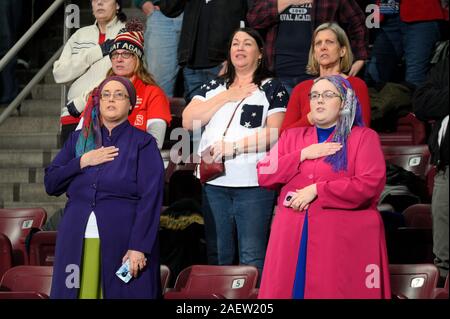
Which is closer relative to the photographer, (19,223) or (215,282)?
(215,282)

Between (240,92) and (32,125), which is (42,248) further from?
(32,125)

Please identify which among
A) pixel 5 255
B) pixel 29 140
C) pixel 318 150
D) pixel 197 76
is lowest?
pixel 5 255

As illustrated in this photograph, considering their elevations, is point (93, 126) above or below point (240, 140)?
above

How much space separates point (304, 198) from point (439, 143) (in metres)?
0.84

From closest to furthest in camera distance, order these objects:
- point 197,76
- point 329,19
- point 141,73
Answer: point 141,73 → point 329,19 → point 197,76

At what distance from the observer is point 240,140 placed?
21.8 ft

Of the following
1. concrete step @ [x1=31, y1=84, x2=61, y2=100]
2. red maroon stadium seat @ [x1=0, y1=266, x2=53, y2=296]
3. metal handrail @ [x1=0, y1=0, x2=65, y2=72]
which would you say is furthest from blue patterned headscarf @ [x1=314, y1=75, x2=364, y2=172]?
concrete step @ [x1=31, y1=84, x2=61, y2=100]

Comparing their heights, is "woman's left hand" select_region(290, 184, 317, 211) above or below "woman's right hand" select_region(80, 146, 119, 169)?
below

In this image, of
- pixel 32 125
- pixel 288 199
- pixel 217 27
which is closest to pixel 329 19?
pixel 217 27

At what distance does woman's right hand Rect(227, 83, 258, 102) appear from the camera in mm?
6789

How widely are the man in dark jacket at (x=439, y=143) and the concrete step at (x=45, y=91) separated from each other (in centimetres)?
431

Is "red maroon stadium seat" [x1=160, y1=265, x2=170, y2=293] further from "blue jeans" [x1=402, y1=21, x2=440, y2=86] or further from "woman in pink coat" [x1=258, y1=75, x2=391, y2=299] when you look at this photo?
"blue jeans" [x1=402, y1=21, x2=440, y2=86]

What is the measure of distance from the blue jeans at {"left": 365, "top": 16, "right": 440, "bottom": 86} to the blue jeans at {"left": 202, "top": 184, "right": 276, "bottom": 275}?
253 cm

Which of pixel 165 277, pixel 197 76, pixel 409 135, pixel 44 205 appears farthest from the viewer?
pixel 44 205
